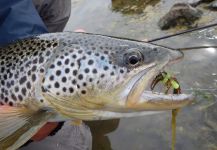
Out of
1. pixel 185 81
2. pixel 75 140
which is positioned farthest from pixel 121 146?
pixel 185 81

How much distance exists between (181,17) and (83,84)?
4.40 meters

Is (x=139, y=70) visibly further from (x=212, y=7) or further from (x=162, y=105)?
(x=212, y=7)

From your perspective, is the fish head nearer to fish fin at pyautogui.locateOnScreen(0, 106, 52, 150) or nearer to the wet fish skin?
the wet fish skin

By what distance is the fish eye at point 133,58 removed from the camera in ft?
9.91

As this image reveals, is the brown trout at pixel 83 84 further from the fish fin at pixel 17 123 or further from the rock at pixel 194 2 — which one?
the rock at pixel 194 2

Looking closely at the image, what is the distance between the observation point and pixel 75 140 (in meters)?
4.43

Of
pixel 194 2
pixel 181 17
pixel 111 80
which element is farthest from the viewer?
pixel 194 2

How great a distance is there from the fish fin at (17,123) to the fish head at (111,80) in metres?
0.18

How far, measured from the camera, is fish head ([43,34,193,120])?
2.91 metres

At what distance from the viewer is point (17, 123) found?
10.0 feet

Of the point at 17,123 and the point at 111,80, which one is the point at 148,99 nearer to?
the point at 111,80

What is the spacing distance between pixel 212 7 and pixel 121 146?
3810 millimetres

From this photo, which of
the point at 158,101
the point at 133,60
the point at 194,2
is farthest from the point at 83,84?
the point at 194,2

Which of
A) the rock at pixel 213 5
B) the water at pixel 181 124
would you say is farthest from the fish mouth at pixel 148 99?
the rock at pixel 213 5
